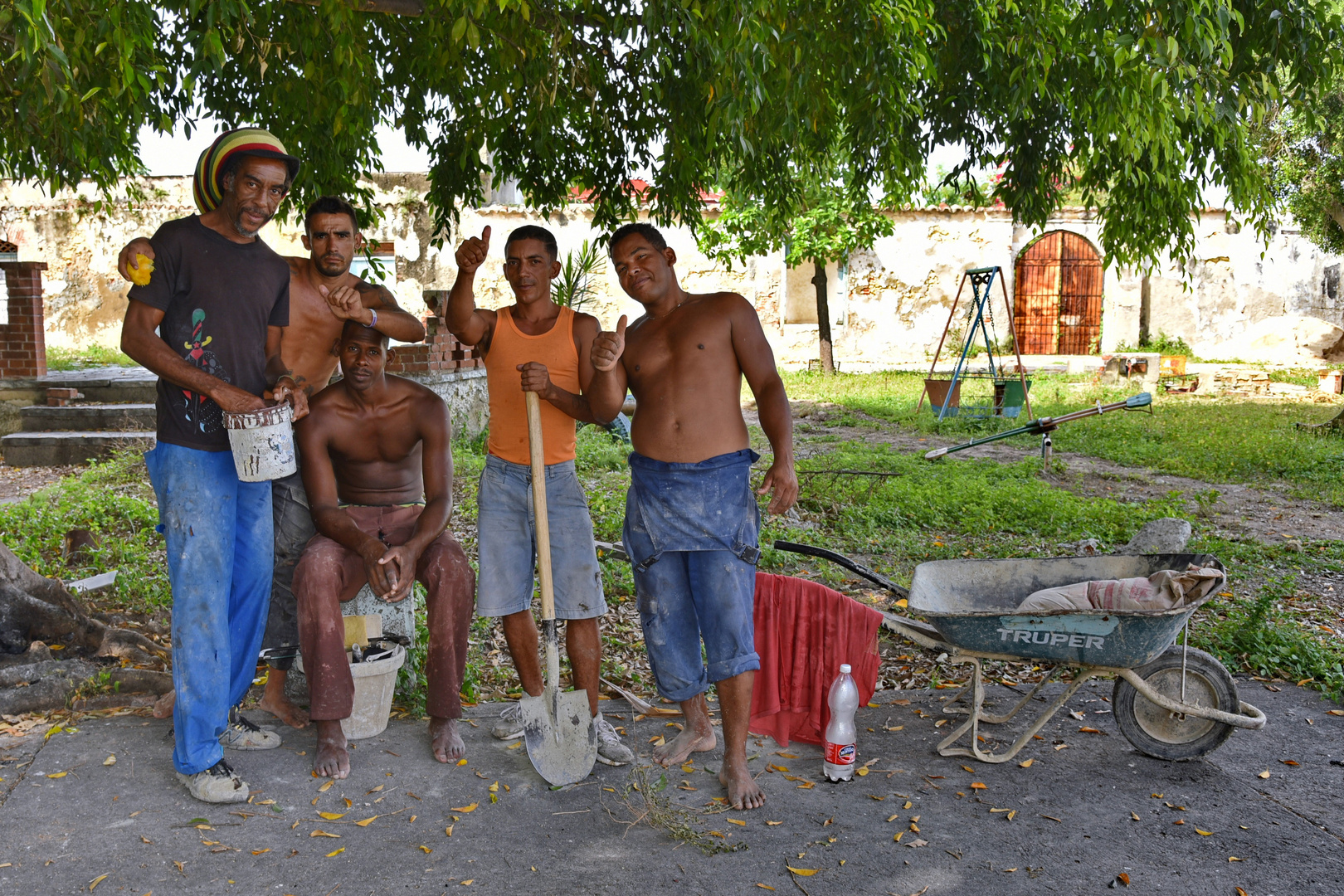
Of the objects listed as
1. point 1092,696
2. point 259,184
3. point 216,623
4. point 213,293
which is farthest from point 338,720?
point 1092,696

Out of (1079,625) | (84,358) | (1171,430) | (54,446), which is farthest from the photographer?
(84,358)

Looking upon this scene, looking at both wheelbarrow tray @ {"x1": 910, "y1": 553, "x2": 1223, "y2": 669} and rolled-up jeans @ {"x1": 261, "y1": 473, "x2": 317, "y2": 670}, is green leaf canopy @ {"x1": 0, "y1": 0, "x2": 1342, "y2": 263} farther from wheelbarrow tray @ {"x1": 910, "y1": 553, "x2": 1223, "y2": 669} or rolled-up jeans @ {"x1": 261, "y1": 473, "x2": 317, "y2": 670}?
wheelbarrow tray @ {"x1": 910, "y1": 553, "x2": 1223, "y2": 669}

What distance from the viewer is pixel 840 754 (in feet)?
12.3

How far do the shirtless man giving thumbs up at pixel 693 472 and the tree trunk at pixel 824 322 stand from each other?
607 inches

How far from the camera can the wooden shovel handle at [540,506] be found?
3.79 metres

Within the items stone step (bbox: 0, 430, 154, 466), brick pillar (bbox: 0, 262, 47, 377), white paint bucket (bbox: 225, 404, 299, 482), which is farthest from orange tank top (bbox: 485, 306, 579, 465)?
brick pillar (bbox: 0, 262, 47, 377)

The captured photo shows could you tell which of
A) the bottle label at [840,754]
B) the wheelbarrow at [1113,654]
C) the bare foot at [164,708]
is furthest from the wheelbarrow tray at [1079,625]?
the bare foot at [164,708]

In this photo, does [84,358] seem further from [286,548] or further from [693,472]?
[693,472]

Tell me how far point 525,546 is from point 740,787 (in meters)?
1.22

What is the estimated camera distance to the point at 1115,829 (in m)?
3.37

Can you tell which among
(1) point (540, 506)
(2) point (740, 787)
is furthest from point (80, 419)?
(2) point (740, 787)

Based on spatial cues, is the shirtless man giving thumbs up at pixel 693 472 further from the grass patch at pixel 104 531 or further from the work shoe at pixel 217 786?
the grass patch at pixel 104 531

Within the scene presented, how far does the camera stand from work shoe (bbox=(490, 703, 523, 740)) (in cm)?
406

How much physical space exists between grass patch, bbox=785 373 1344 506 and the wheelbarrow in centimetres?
598
